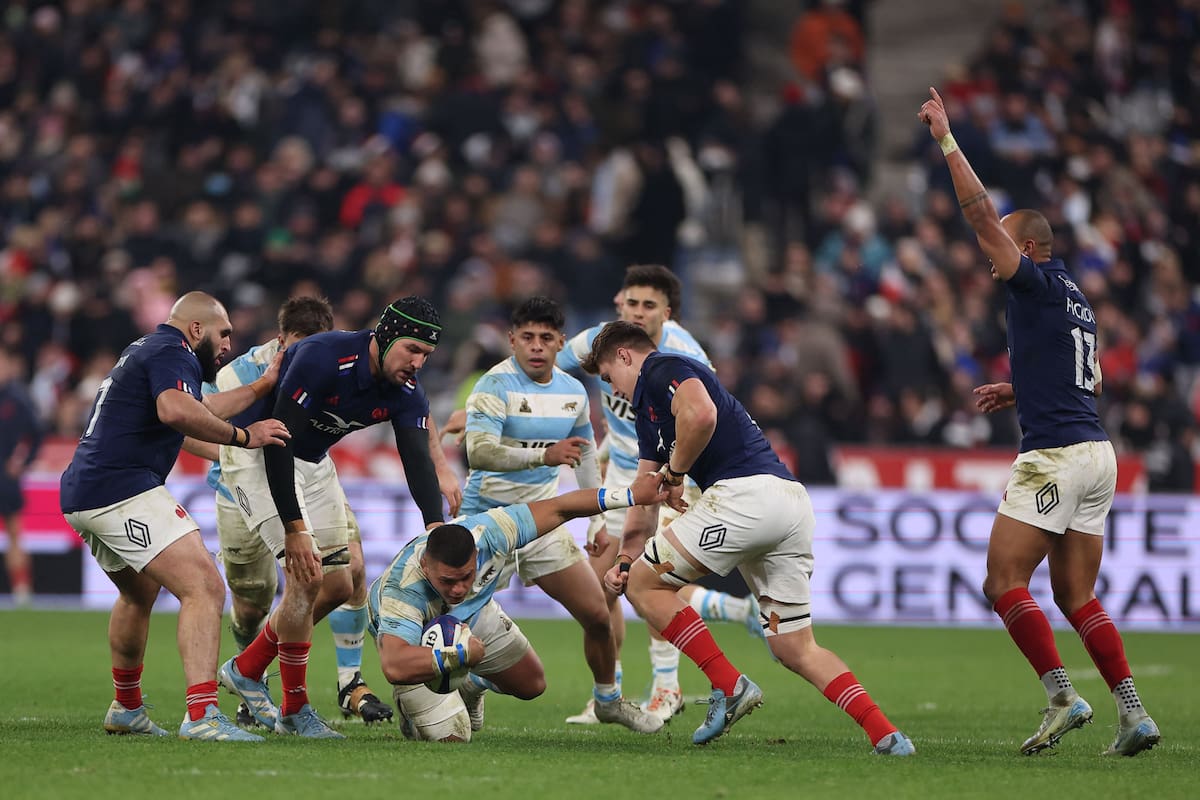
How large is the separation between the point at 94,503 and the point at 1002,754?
5.09m

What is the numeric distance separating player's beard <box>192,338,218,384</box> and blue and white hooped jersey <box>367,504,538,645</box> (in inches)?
62.6

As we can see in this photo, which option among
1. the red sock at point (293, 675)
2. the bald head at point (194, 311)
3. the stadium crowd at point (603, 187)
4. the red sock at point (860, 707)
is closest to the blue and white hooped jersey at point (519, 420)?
the red sock at point (293, 675)

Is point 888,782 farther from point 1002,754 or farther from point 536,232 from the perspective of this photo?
point 536,232

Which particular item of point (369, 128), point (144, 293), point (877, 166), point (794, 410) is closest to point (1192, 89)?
point (877, 166)

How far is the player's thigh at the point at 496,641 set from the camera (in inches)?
381

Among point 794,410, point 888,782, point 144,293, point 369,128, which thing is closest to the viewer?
point 888,782

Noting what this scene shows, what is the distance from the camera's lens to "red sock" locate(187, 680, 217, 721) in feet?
29.3

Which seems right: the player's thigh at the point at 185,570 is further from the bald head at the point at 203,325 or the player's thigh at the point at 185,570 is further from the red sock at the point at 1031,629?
the red sock at the point at 1031,629

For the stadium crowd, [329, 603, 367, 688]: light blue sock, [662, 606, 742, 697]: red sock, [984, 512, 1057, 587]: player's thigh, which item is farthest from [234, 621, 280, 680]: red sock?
the stadium crowd

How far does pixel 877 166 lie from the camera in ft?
86.5

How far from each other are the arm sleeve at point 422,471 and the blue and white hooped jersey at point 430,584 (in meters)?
0.53

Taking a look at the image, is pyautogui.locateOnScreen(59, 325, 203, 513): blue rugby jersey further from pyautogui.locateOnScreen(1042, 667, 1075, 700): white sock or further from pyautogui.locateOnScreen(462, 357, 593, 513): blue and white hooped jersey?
pyautogui.locateOnScreen(1042, 667, 1075, 700): white sock

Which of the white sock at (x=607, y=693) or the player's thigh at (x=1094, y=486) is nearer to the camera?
the player's thigh at (x=1094, y=486)

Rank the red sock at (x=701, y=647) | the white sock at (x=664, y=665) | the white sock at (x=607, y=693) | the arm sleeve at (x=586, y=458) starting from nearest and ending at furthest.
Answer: the red sock at (x=701, y=647)
the white sock at (x=607, y=693)
the arm sleeve at (x=586, y=458)
the white sock at (x=664, y=665)
